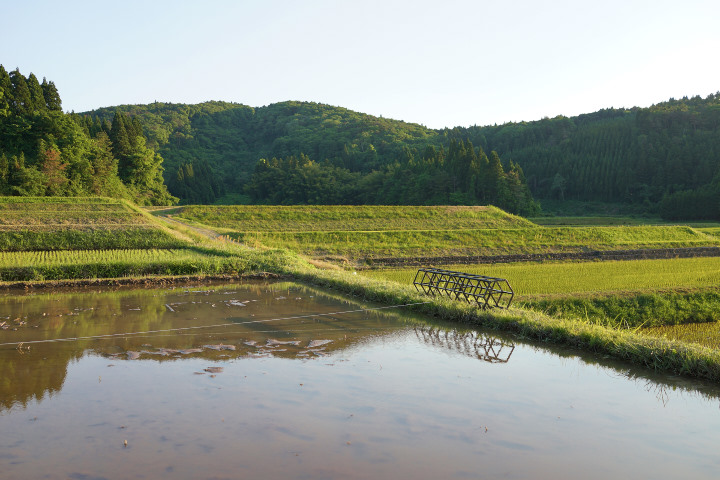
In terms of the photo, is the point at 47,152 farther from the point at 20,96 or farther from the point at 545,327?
the point at 545,327

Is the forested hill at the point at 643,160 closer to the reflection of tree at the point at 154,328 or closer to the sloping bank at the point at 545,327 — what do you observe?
the sloping bank at the point at 545,327

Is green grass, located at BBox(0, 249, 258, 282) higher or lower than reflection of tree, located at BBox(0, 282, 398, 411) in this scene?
higher

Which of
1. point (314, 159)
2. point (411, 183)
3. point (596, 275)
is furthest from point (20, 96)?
point (314, 159)

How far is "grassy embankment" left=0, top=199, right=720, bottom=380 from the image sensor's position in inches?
314

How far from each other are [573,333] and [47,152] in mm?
42463

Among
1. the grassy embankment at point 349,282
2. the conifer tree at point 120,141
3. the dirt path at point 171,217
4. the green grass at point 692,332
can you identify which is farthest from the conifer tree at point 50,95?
the green grass at point 692,332

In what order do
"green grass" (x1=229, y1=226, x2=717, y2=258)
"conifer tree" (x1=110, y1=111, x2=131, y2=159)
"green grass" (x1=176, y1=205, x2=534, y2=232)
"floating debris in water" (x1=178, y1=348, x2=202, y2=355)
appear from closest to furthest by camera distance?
"floating debris in water" (x1=178, y1=348, x2=202, y2=355) < "green grass" (x1=229, y1=226, x2=717, y2=258) < "green grass" (x1=176, y1=205, x2=534, y2=232) < "conifer tree" (x1=110, y1=111, x2=131, y2=159)

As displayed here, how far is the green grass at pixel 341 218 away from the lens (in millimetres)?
37969

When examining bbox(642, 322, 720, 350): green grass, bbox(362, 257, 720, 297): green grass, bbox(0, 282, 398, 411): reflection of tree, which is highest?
bbox(0, 282, 398, 411): reflection of tree

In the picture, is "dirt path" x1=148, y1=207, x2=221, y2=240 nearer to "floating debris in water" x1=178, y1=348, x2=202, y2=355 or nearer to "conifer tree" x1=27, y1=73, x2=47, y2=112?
"conifer tree" x1=27, y1=73, x2=47, y2=112

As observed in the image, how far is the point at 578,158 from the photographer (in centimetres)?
8281

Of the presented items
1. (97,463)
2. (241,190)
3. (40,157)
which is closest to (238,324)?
(97,463)

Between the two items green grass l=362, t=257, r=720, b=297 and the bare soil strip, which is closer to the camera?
green grass l=362, t=257, r=720, b=297

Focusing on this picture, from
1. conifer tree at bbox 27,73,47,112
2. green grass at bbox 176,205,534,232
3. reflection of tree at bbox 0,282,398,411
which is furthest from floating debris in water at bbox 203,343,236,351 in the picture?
conifer tree at bbox 27,73,47,112
